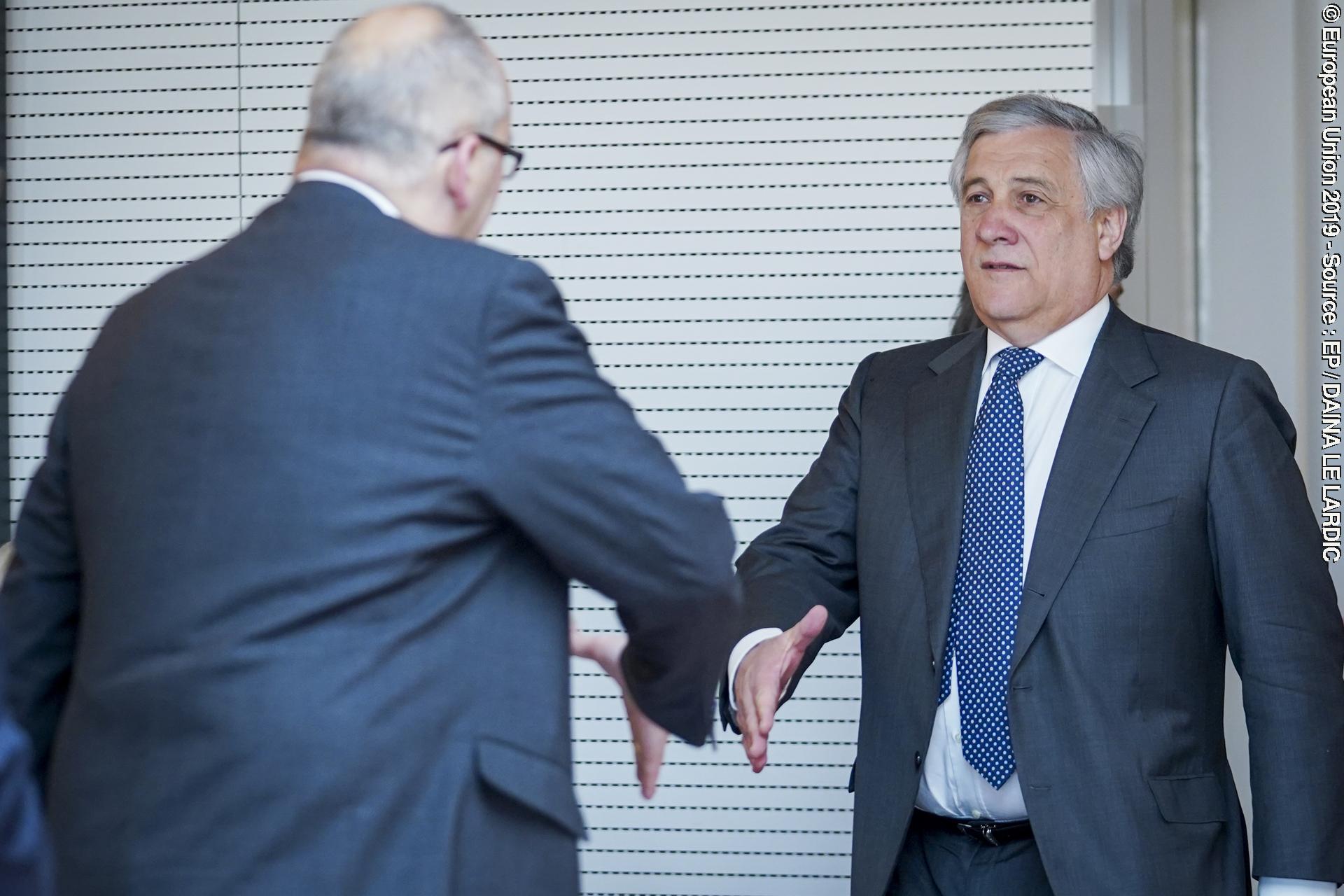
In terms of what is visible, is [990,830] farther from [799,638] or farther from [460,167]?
[460,167]

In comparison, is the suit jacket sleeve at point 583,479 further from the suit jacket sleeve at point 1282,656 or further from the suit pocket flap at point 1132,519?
the suit jacket sleeve at point 1282,656

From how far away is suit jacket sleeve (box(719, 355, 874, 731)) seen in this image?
299cm

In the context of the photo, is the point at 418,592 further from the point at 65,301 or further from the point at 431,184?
the point at 65,301

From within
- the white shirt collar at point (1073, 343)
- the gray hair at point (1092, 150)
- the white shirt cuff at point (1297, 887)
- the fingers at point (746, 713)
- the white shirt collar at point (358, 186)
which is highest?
the gray hair at point (1092, 150)

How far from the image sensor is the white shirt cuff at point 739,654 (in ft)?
9.09

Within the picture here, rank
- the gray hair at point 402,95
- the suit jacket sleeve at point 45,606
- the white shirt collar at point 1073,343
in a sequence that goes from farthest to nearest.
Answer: the white shirt collar at point 1073,343, the suit jacket sleeve at point 45,606, the gray hair at point 402,95

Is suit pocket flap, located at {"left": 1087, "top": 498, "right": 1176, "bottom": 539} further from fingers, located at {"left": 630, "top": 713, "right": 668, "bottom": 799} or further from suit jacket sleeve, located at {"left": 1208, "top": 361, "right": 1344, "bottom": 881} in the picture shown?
fingers, located at {"left": 630, "top": 713, "right": 668, "bottom": 799}

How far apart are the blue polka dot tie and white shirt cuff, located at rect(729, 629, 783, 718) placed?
0.32 m

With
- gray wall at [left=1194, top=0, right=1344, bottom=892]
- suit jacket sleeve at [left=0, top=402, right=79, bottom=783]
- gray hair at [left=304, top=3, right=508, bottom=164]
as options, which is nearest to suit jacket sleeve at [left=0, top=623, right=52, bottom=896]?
suit jacket sleeve at [left=0, top=402, right=79, bottom=783]

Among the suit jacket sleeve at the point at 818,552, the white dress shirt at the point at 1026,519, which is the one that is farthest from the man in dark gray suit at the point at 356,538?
the suit jacket sleeve at the point at 818,552

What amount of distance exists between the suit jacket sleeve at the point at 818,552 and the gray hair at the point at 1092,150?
61cm

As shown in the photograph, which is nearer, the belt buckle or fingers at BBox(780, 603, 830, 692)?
fingers at BBox(780, 603, 830, 692)

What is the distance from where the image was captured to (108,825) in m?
1.72

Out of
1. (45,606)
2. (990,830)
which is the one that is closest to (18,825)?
(45,606)
